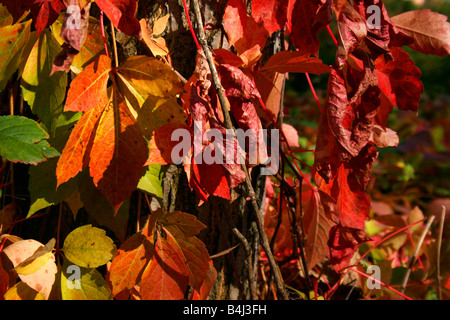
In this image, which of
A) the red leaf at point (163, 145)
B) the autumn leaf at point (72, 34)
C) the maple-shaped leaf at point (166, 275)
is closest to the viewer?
the autumn leaf at point (72, 34)

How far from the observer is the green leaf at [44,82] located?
2.50 ft

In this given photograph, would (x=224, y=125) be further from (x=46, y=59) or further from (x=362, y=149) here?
(x=46, y=59)

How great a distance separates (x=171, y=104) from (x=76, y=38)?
19 cm

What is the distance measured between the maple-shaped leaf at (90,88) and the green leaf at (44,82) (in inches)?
5.4

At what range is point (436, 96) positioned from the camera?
15.6ft

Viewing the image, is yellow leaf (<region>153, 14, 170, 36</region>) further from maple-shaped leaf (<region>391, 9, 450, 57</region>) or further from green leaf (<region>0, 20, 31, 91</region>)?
maple-shaped leaf (<region>391, 9, 450, 57</region>)

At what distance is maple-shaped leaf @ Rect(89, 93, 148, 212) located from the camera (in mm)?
653

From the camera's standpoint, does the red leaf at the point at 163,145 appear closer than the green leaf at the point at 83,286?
Yes

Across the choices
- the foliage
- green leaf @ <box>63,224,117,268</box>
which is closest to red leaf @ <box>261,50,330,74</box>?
the foliage

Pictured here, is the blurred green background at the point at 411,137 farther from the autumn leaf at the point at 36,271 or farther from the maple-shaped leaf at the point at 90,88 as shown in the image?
the autumn leaf at the point at 36,271

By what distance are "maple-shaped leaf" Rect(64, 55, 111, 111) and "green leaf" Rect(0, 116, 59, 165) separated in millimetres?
100

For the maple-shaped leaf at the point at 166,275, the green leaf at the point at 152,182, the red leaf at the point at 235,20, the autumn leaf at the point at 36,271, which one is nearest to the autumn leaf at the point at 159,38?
the red leaf at the point at 235,20
